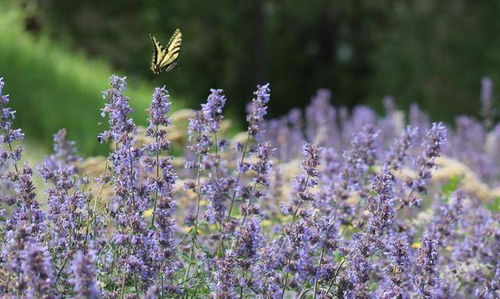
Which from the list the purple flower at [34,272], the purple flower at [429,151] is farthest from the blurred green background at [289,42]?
the purple flower at [34,272]

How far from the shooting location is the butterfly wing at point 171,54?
183 inches

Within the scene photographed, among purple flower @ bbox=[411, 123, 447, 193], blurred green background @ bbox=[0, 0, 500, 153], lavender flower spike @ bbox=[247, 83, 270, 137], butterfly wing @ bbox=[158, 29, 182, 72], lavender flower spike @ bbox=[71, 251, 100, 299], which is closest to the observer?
lavender flower spike @ bbox=[71, 251, 100, 299]

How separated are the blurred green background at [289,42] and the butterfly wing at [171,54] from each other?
12.1 m

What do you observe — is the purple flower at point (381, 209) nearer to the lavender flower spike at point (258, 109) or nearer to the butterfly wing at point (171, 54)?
the lavender flower spike at point (258, 109)

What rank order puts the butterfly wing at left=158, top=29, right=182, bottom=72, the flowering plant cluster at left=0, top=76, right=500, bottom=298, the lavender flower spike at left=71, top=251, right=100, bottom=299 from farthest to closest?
the butterfly wing at left=158, top=29, right=182, bottom=72, the flowering plant cluster at left=0, top=76, right=500, bottom=298, the lavender flower spike at left=71, top=251, right=100, bottom=299

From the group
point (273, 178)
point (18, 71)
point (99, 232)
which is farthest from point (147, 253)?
point (18, 71)

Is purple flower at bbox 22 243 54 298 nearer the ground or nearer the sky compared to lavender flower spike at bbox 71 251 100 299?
nearer the sky

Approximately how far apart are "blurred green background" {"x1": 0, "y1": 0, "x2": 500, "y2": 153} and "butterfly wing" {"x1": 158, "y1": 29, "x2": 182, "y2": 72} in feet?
39.8

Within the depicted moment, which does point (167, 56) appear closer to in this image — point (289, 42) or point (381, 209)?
point (381, 209)

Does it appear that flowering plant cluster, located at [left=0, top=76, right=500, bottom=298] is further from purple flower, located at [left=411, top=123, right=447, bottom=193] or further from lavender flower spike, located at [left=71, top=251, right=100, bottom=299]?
lavender flower spike, located at [left=71, top=251, right=100, bottom=299]

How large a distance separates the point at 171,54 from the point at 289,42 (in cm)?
1423

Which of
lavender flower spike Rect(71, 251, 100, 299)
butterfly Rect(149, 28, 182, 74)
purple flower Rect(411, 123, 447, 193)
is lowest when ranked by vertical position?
lavender flower spike Rect(71, 251, 100, 299)

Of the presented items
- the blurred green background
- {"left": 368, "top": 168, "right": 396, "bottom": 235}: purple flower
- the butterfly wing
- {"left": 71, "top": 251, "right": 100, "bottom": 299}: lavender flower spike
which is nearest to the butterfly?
the butterfly wing

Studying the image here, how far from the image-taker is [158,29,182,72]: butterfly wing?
4.65 m
